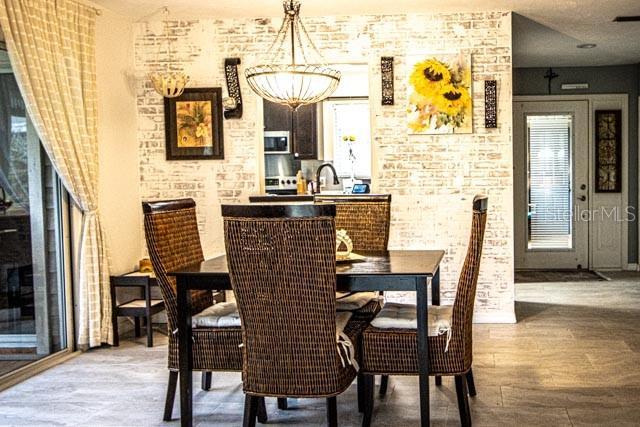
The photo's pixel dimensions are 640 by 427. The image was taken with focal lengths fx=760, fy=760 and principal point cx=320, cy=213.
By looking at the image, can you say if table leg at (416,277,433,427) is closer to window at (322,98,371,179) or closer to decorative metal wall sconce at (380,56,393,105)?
decorative metal wall sconce at (380,56,393,105)

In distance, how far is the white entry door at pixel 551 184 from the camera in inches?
370

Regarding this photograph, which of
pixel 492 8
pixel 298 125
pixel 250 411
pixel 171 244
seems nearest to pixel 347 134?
pixel 298 125

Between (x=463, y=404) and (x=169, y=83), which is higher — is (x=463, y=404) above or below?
below

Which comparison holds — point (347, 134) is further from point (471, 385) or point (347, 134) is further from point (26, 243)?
point (471, 385)

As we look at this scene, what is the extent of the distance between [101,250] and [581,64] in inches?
254

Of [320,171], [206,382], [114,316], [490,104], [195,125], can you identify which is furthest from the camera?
[320,171]

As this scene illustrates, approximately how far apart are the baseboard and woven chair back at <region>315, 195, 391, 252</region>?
1.80 m

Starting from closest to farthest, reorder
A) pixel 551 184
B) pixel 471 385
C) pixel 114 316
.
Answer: pixel 471 385
pixel 114 316
pixel 551 184

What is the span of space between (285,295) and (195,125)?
3547 mm

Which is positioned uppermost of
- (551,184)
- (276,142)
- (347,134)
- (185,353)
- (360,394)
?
(347,134)

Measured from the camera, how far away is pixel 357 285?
339 cm

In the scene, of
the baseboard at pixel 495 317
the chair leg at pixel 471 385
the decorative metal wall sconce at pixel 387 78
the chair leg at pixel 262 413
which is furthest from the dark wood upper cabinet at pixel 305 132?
the chair leg at pixel 262 413

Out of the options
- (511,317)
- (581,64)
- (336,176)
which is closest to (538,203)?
(581,64)

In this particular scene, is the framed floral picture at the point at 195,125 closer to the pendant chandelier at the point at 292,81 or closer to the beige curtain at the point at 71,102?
the beige curtain at the point at 71,102
